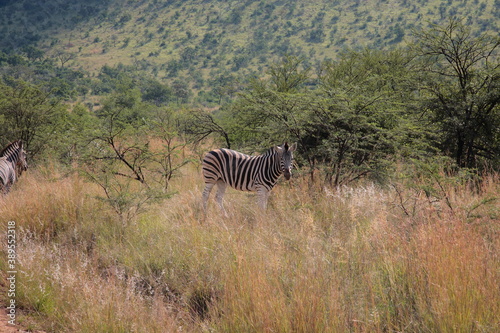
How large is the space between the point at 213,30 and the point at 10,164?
283ft

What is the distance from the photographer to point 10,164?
8125 millimetres

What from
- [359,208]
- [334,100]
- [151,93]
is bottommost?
[151,93]

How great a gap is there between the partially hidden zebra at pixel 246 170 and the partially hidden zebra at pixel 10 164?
3854mm

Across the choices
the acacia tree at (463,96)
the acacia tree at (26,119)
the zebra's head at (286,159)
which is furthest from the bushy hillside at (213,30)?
the zebra's head at (286,159)

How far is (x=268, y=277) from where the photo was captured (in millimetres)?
3748

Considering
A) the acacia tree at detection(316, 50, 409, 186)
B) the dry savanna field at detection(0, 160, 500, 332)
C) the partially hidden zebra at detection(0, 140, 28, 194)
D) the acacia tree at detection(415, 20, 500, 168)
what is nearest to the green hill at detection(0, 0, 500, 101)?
the acacia tree at detection(415, 20, 500, 168)

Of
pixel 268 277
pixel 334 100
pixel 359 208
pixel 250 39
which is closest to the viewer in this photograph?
pixel 268 277

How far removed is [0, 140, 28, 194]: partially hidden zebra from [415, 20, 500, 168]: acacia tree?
29.5 feet

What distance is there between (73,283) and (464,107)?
8.34 metres

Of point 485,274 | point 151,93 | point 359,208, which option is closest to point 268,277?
point 485,274

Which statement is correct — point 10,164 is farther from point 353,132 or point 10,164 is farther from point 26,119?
point 353,132

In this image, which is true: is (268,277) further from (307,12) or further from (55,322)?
(307,12)

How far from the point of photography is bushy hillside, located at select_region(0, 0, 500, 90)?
66750mm

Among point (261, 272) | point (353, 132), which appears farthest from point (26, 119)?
point (261, 272)
